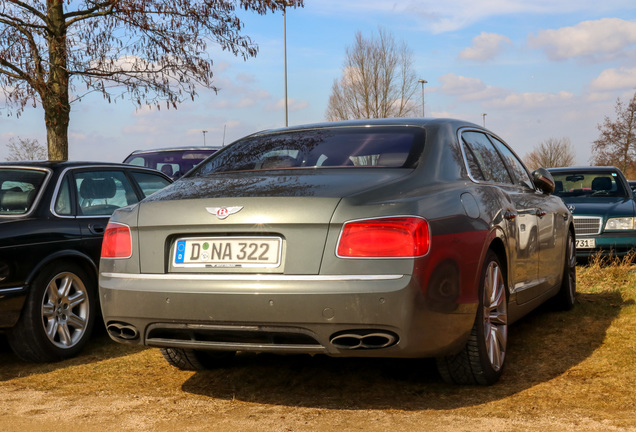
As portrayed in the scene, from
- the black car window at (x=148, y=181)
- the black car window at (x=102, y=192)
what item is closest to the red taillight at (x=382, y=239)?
the black car window at (x=102, y=192)

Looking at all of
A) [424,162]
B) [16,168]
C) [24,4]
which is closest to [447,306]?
[424,162]

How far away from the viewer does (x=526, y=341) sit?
5.68 metres

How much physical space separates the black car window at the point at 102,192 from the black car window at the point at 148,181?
124mm

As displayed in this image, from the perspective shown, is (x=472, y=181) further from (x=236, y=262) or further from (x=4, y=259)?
(x=4, y=259)

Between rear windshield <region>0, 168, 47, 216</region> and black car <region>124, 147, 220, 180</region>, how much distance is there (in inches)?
290

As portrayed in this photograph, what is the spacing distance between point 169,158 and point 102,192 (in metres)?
7.25

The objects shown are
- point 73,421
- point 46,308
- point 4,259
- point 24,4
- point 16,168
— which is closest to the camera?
point 73,421

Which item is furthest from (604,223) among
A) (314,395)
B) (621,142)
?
(621,142)

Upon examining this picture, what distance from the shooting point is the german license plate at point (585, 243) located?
10.4 m

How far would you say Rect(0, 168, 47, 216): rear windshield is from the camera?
228 inches

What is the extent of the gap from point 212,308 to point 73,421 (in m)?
0.99

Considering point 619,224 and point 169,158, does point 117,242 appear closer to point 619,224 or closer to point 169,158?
point 619,224

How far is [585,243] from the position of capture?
10438 millimetres

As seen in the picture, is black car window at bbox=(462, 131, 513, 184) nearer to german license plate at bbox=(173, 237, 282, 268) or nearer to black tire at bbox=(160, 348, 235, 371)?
german license plate at bbox=(173, 237, 282, 268)
